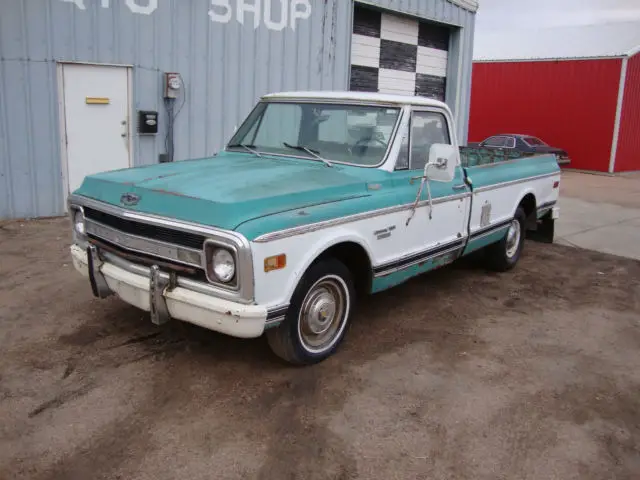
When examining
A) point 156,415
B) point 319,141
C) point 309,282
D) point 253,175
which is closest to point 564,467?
point 309,282

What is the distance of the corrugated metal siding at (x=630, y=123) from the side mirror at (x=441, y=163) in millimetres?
17683

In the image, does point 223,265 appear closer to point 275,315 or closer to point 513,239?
point 275,315

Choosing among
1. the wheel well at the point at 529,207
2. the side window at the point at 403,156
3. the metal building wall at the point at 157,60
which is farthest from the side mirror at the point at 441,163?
the metal building wall at the point at 157,60

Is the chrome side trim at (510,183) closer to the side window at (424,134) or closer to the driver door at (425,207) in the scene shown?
the driver door at (425,207)

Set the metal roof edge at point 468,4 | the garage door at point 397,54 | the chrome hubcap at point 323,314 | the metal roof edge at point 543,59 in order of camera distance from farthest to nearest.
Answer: the metal roof edge at point 543,59, the metal roof edge at point 468,4, the garage door at point 397,54, the chrome hubcap at point 323,314

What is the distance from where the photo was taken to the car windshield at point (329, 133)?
4.46m

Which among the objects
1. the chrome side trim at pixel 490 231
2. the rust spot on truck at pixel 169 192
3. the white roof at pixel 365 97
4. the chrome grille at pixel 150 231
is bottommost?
the chrome side trim at pixel 490 231

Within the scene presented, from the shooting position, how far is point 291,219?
11.2 ft

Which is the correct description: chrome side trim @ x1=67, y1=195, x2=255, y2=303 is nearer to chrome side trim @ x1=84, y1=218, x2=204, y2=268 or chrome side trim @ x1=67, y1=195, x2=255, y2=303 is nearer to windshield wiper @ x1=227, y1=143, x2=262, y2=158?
chrome side trim @ x1=84, y1=218, x2=204, y2=268

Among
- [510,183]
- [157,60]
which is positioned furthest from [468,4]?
[510,183]

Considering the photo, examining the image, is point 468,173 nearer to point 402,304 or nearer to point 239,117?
point 402,304

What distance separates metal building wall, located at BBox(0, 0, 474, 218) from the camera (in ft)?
24.0

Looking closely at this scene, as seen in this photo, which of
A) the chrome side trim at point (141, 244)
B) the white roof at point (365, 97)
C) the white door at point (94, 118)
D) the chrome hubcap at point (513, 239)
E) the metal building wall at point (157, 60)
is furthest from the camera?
the white door at point (94, 118)

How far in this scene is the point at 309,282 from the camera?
3666 mm
